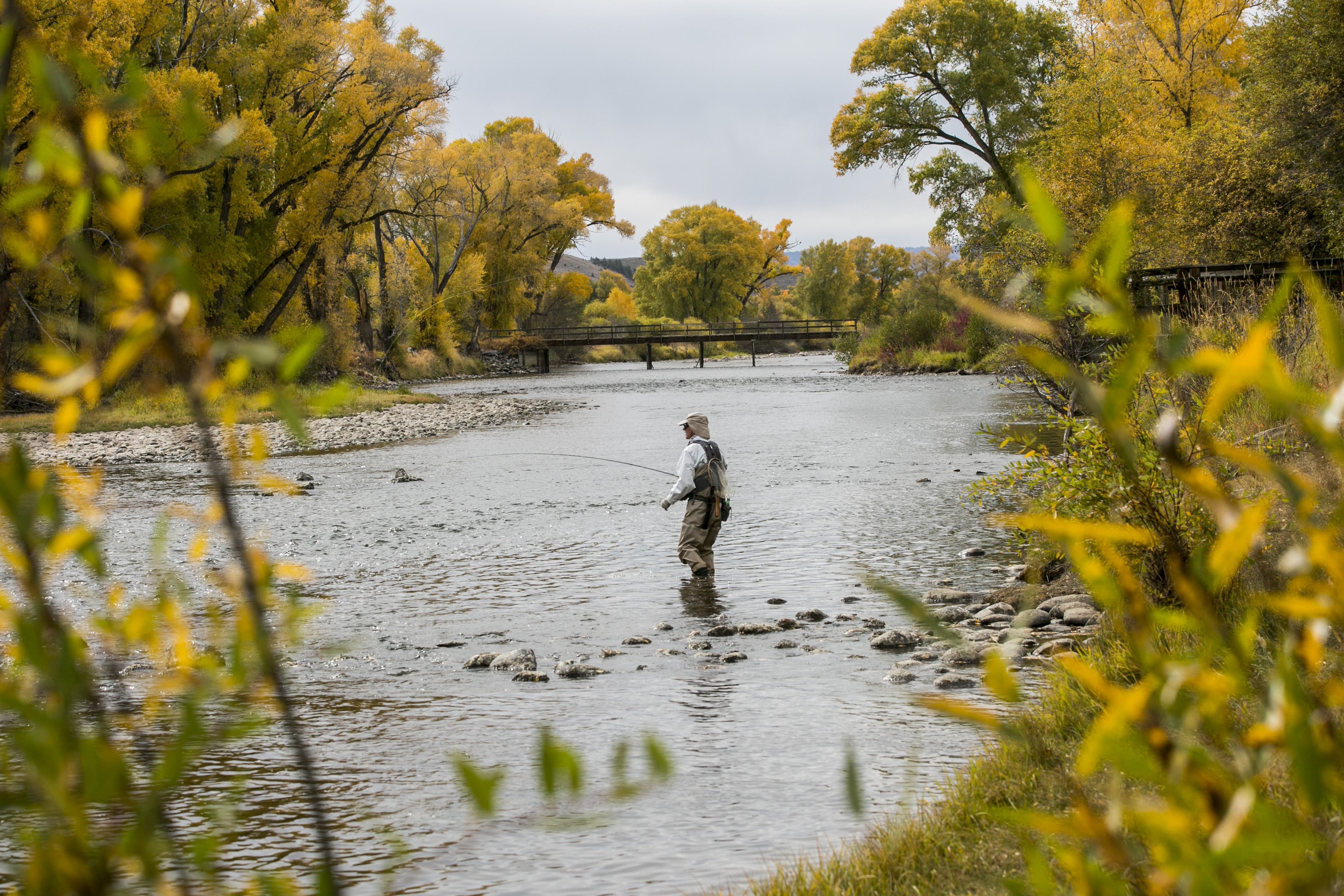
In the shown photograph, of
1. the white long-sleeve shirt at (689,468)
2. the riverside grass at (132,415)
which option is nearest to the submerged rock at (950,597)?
the white long-sleeve shirt at (689,468)

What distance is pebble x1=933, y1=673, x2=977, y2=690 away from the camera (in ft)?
21.9

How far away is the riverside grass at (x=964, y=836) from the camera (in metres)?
3.55

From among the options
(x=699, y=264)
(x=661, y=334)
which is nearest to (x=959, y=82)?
(x=661, y=334)

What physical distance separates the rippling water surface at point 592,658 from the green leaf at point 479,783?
0.23 m

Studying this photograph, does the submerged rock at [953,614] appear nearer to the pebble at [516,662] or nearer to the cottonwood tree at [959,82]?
the pebble at [516,662]

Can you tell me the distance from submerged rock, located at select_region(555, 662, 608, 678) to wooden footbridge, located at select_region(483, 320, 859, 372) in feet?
188

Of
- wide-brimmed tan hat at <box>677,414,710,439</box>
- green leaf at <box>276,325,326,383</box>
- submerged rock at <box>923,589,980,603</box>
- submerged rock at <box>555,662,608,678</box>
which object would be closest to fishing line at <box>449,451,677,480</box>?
wide-brimmed tan hat at <box>677,414,710,439</box>

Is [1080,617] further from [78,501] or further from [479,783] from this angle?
[479,783]

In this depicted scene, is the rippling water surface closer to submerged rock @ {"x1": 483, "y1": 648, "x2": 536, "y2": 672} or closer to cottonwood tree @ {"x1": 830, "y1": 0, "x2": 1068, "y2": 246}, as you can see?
submerged rock @ {"x1": 483, "y1": 648, "x2": 536, "y2": 672}

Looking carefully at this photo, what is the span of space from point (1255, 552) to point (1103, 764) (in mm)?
1665

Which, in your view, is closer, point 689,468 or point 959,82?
point 689,468

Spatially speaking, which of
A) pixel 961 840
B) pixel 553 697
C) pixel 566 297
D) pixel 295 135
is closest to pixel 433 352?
pixel 295 135

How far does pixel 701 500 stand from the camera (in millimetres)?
10531

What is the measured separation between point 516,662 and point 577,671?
1.57 ft
